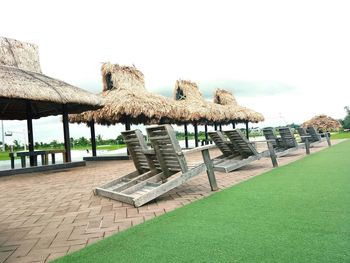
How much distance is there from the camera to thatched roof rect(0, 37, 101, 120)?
27.9 feet

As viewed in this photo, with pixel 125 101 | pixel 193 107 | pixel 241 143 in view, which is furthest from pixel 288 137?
pixel 193 107

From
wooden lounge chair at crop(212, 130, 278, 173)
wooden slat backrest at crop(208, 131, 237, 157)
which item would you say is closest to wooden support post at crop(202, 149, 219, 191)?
wooden lounge chair at crop(212, 130, 278, 173)

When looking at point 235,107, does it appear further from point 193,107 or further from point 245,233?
point 245,233

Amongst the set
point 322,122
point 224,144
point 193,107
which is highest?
point 193,107

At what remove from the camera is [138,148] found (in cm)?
485

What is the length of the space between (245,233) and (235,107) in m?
17.5

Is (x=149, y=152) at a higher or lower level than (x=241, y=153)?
higher

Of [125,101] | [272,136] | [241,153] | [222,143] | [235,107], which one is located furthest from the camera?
[235,107]

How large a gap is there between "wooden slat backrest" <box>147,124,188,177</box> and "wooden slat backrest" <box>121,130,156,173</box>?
35 centimetres

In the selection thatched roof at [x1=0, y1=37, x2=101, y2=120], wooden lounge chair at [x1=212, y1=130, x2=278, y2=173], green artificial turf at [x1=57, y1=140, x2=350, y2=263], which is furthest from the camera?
thatched roof at [x1=0, y1=37, x2=101, y2=120]

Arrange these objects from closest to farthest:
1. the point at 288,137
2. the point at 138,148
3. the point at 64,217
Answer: the point at 64,217, the point at 138,148, the point at 288,137

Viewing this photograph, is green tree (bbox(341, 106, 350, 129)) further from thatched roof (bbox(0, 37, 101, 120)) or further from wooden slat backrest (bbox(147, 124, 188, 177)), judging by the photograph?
wooden slat backrest (bbox(147, 124, 188, 177))

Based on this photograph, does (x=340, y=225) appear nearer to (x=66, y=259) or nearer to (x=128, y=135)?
(x=66, y=259)

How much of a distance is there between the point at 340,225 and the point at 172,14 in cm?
766
